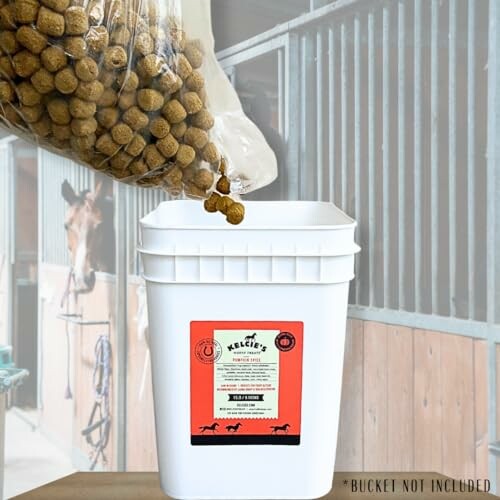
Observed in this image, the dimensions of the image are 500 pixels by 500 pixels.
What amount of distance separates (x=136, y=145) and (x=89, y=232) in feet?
2.27

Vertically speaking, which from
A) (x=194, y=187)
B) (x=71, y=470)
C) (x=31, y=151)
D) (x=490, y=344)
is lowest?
(x=71, y=470)

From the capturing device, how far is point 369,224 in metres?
1.20

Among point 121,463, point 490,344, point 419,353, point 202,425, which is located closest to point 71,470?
point 121,463

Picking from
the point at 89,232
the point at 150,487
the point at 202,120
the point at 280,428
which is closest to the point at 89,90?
the point at 202,120

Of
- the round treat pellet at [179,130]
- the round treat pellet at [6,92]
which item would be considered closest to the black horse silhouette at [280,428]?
the round treat pellet at [179,130]

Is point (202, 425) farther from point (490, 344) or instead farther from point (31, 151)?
point (31, 151)

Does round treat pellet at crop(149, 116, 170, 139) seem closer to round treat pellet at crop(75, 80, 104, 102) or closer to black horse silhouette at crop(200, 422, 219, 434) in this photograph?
round treat pellet at crop(75, 80, 104, 102)

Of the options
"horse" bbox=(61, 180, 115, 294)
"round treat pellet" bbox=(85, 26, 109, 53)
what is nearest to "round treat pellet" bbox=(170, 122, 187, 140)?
"round treat pellet" bbox=(85, 26, 109, 53)

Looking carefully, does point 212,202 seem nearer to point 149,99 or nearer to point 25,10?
point 149,99

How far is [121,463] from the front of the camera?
4.39 feet

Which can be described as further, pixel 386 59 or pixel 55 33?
pixel 386 59

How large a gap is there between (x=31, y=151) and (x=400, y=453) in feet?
2.86

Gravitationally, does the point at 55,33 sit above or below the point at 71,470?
above

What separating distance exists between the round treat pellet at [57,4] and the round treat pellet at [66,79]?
50mm
